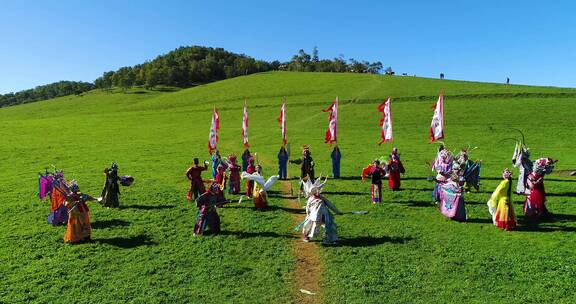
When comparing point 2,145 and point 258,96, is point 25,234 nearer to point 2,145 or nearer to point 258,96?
point 2,145

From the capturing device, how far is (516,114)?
194 feet

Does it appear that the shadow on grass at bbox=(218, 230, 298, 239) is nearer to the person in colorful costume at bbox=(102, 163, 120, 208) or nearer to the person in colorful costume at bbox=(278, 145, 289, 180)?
the person in colorful costume at bbox=(102, 163, 120, 208)

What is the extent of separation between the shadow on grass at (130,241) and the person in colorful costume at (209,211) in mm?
1975

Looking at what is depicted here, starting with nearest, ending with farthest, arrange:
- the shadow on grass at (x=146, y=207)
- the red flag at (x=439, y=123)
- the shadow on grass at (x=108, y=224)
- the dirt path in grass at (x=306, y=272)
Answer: the dirt path in grass at (x=306, y=272) → the shadow on grass at (x=108, y=224) → the shadow on grass at (x=146, y=207) → the red flag at (x=439, y=123)

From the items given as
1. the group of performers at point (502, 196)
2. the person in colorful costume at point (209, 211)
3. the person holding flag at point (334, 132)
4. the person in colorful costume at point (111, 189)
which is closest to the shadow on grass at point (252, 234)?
the person in colorful costume at point (209, 211)

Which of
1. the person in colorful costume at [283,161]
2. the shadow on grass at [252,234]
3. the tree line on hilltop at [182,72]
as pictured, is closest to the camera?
the shadow on grass at [252,234]

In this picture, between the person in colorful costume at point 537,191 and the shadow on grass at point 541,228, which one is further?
the person in colorful costume at point 537,191

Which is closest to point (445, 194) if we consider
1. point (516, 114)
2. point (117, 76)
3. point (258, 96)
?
point (516, 114)

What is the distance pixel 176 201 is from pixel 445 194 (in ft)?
45.4

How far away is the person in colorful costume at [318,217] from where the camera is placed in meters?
16.8

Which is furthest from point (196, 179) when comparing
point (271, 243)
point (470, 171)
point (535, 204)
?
point (535, 204)

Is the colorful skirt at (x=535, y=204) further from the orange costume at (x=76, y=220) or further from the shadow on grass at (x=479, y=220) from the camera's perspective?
the orange costume at (x=76, y=220)

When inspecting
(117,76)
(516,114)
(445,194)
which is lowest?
(445,194)

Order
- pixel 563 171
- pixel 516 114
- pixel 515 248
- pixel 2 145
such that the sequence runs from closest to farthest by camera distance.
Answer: pixel 515 248 < pixel 563 171 < pixel 2 145 < pixel 516 114
